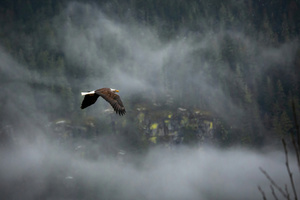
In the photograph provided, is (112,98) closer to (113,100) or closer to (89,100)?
(113,100)

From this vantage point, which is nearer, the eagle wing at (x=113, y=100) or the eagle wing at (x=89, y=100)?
the eagle wing at (x=113, y=100)

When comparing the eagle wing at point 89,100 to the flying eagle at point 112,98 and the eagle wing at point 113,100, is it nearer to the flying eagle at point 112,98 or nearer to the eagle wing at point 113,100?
the flying eagle at point 112,98

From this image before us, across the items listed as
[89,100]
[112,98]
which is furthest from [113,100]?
[89,100]

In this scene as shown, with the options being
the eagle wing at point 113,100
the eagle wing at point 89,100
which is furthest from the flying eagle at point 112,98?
the eagle wing at point 89,100

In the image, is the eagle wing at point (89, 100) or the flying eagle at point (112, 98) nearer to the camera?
the flying eagle at point (112, 98)

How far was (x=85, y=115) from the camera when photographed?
197250 mm

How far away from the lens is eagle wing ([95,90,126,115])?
1769 centimetres

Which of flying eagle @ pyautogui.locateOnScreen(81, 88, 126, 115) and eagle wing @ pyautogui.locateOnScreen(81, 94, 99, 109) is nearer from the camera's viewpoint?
flying eagle @ pyautogui.locateOnScreen(81, 88, 126, 115)

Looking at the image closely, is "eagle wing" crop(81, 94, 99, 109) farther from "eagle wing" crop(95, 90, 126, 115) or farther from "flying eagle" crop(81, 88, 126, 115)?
"eagle wing" crop(95, 90, 126, 115)

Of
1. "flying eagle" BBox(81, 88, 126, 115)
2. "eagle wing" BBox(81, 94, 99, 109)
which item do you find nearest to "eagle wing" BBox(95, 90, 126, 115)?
"flying eagle" BBox(81, 88, 126, 115)

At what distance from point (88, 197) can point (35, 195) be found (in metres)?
28.3

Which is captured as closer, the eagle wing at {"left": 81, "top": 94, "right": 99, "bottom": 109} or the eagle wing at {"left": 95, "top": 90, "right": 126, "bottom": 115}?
the eagle wing at {"left": 95, "top": 90, "right": 126, "bottom": 115}

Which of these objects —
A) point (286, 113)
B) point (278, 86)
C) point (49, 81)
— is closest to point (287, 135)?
point (286, 113)

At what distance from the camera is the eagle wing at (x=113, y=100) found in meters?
17.7
